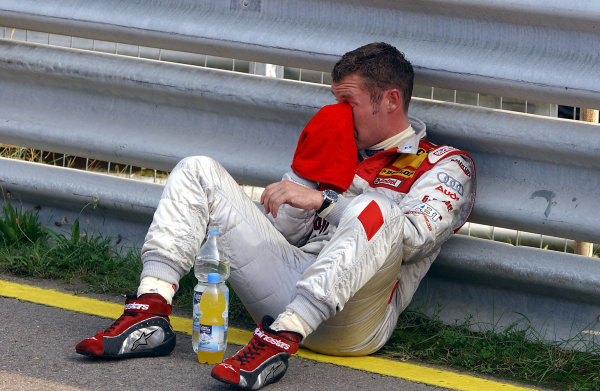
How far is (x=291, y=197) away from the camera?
3.46 meters

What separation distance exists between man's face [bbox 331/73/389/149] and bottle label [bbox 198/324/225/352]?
3.52ft

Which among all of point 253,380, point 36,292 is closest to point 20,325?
point 36,292

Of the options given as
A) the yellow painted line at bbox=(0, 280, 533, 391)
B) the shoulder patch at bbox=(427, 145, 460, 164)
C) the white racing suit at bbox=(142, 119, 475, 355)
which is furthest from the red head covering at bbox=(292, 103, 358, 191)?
the yellow painted line at bbox=(0, 280, 533, 391)

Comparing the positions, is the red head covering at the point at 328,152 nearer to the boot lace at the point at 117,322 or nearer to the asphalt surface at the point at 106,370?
the asphalt surface at the point at 106,370

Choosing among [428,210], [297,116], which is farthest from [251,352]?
[297,116]

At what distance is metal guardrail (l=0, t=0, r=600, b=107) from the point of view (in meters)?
3.55

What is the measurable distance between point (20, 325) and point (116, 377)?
2.30 feet

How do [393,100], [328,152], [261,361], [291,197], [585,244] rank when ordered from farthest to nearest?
[585,244]
[393,100]
[328,152]
[291,197]
[261,361]

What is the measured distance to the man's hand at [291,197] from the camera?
347cm

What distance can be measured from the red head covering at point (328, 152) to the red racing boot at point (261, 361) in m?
0.71

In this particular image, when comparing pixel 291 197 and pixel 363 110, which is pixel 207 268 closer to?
pixel 291 197

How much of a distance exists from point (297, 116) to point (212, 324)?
115 centimetres

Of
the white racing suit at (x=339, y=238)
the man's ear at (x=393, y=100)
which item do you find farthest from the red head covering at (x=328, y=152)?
the man's ear at (x=393, y=100)

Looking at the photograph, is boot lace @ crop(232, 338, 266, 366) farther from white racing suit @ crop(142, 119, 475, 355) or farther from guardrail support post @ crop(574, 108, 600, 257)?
guardrail support post @ crop(574, 108, 600, 257)
